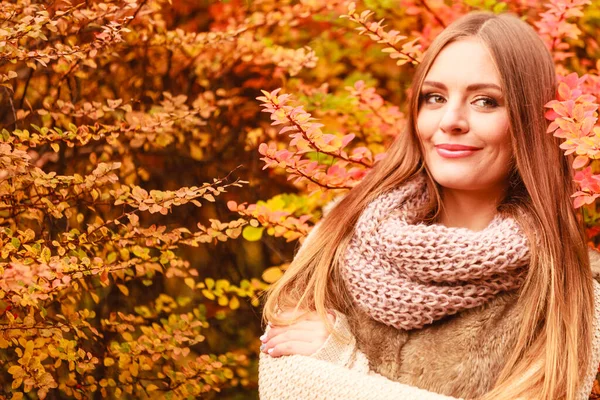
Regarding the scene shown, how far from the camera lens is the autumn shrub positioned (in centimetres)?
220

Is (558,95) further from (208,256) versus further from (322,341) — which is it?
(208,256)

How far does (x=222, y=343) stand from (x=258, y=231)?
1.29 metres

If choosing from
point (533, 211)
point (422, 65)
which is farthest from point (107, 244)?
point (533, 211)

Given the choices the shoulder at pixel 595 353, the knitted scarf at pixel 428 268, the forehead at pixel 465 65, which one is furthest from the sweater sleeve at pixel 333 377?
the forehead at pixel 465 65

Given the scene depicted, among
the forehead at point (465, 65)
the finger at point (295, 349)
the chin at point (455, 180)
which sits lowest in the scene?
the finger at point (295, 349)

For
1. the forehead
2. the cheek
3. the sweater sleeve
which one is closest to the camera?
the sweater sleeve

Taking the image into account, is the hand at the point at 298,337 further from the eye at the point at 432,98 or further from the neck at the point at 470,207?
the eye at the point at 432,98

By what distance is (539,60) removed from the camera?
6.82 feet

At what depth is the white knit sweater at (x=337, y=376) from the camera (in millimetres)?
1899

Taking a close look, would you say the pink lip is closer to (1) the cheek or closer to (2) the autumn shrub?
(1) the cheek

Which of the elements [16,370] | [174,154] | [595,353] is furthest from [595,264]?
[174,154]

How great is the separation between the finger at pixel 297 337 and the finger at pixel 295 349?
1 cm

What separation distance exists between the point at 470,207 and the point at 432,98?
34cm

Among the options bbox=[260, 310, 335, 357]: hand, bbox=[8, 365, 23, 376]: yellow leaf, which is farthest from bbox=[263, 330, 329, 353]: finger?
bbox=[8, 365, 23, 376]: yellow leaf
